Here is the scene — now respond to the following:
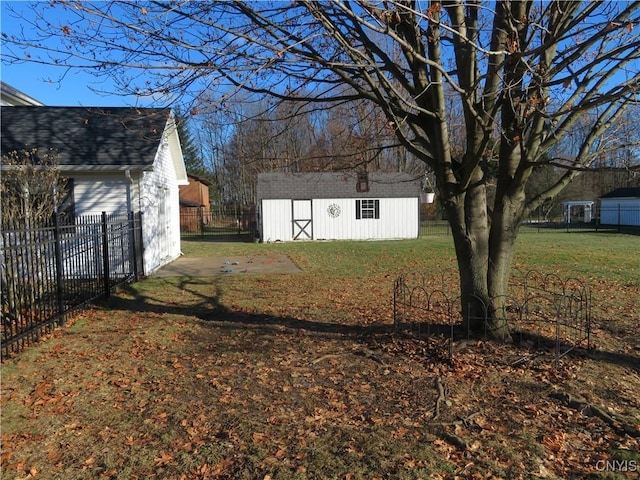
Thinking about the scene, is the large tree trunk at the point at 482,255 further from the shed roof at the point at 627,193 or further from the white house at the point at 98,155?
the shed roof at the point at 627,193

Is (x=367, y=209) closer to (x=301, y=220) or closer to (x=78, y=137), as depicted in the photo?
(x=301, y=220)

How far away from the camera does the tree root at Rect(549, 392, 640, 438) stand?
3.54 metres

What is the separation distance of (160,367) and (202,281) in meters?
6.43

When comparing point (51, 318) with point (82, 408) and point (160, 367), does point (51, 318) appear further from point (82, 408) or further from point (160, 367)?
point (82, 408)

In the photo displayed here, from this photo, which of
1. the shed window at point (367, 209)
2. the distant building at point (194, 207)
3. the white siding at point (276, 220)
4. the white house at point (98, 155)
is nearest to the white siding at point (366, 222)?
the shed window at point (367, 209)

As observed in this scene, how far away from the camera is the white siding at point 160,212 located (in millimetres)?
12547

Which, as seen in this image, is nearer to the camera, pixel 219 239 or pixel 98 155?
pixel 98 155

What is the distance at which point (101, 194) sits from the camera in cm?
1173

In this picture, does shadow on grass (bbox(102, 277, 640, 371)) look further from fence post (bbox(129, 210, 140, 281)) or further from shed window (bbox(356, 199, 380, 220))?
shed window (bbox(356, 199, 380, 220))

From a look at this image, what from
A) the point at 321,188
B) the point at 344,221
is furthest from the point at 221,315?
the point at 321,188

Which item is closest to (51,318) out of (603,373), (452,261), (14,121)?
(603,373)

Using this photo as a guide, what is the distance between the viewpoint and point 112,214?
1147cm

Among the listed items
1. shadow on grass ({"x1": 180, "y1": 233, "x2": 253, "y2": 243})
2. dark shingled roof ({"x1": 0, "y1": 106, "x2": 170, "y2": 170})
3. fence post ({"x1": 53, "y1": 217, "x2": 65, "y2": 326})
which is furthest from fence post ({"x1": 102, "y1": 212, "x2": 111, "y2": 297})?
shadow on grass ({"x1": 180, "y1": 233, "x2": 253, "y2": 243})

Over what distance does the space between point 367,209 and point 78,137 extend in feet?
57.1
